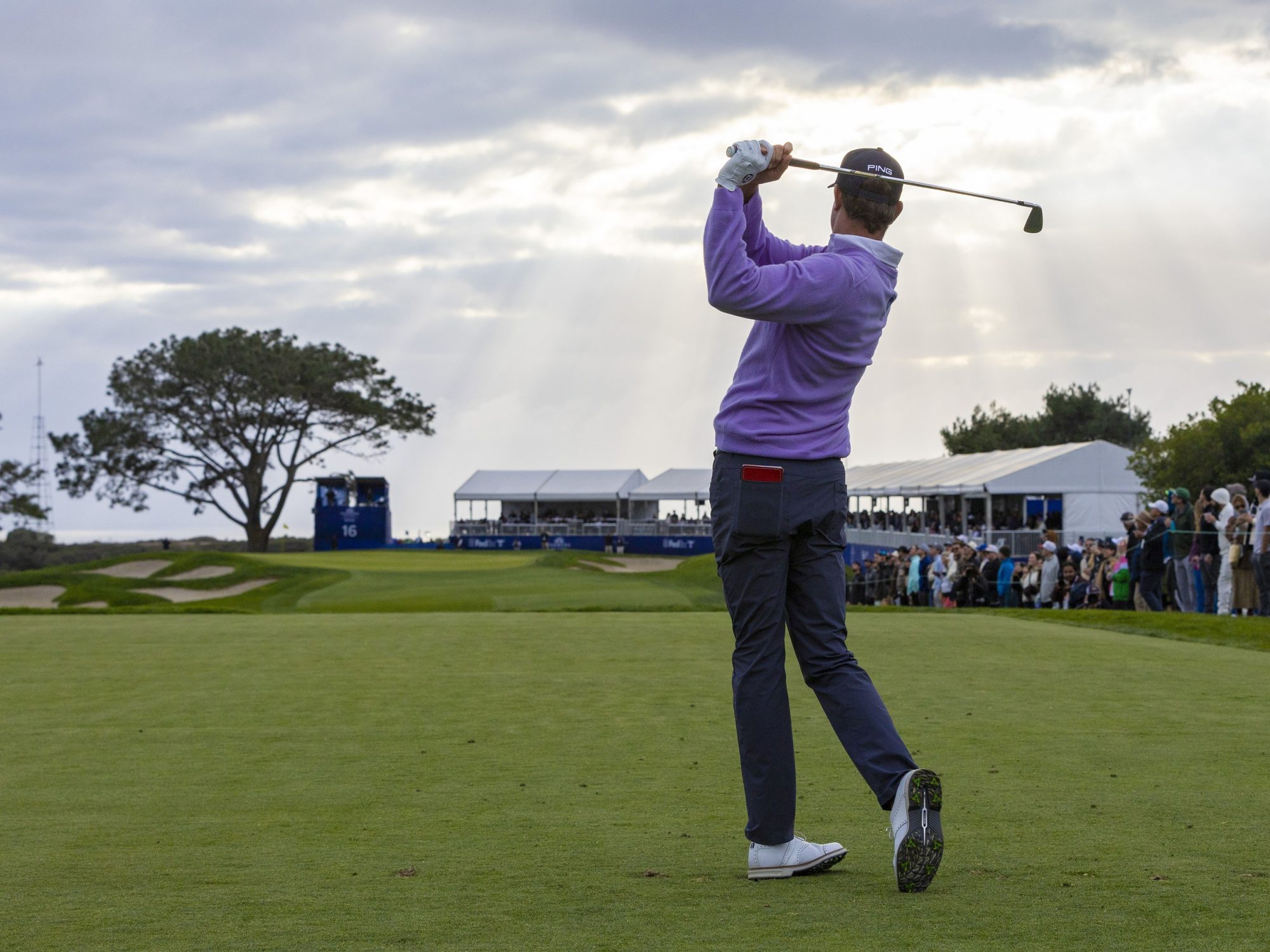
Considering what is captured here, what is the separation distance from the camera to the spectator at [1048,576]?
21.3 metres

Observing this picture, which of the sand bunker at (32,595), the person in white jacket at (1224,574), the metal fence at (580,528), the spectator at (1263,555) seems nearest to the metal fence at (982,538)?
the person in white jacket at (1224,574)

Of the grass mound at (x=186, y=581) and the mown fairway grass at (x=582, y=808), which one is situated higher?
the mown fairway grass at (x=582, y=808)

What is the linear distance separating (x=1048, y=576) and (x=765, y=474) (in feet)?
60.9

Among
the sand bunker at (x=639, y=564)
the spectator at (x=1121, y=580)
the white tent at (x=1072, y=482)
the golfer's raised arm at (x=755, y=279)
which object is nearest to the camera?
the golfer's raised arm at (x=755, y=279)

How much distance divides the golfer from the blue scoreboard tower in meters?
61.2

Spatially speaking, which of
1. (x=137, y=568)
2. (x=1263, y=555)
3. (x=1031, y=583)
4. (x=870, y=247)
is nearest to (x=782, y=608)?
(x=870, y=247)

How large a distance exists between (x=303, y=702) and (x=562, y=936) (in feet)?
16.3

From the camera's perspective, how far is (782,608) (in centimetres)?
402

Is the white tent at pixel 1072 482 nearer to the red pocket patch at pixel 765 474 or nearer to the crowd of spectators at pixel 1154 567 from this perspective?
the crowd of spectators at pixel 1154 567

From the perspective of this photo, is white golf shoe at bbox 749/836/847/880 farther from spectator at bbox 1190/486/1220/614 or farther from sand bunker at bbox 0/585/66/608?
sand bunker at bbox 0/585/66/608

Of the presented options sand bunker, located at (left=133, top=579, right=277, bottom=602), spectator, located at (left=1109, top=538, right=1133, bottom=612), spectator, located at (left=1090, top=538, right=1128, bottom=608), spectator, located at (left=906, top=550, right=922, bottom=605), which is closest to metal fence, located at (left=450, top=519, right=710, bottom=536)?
sand bunker, located at (left=133, top=579, right=277, bottom=602)

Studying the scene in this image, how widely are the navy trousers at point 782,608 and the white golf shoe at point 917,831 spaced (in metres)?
0.24

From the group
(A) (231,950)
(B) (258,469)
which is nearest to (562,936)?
(A) (231,950)

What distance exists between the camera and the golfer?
3.84 m
